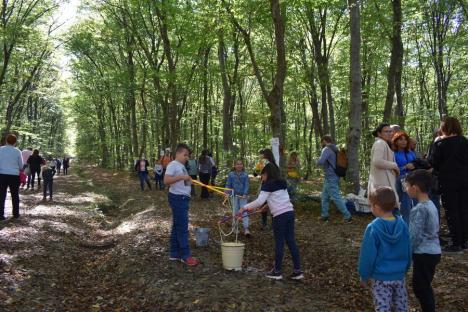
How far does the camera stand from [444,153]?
754 cm

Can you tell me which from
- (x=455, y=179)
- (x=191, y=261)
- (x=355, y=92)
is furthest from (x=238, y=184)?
(x=355, y=92)

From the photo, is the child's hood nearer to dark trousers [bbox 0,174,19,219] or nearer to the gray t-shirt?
the gray t-shirt

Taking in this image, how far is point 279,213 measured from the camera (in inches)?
253

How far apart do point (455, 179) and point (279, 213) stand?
3440 millimetres

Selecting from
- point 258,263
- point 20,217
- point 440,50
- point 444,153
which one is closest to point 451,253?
point 444,153

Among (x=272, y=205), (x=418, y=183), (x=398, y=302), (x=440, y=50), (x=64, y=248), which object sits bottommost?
(x=64, y=248)

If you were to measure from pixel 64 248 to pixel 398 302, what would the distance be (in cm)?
801

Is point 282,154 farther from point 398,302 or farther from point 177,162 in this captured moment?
point 398,302

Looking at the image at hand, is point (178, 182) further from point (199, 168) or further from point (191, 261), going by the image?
point (199, 168)

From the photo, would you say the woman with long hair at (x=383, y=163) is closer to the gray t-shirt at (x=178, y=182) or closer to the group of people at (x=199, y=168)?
the gray t-shirt at (x=178, y=182)

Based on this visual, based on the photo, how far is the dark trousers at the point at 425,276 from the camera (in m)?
4.19

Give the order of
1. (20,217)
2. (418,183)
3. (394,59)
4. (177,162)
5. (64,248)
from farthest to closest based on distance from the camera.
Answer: (394,59), (20,217), (64,248), (177,162), (418,183)

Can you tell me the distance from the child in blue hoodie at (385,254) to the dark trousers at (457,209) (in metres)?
4.22

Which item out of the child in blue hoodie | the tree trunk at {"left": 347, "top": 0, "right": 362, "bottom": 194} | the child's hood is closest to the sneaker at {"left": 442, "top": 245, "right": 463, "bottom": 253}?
the child in blue hoodie
